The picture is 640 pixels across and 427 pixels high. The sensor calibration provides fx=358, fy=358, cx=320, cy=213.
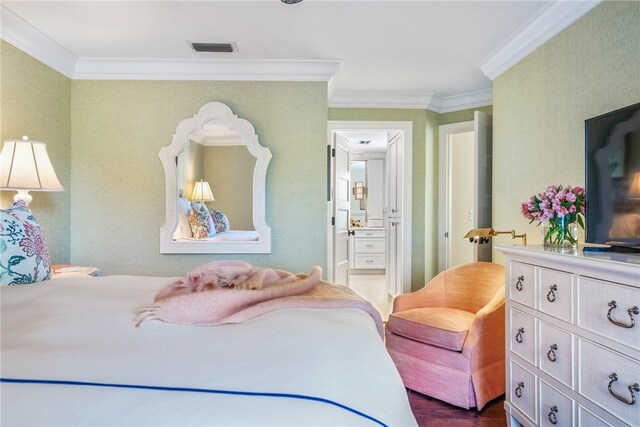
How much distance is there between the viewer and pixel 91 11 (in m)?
2.27

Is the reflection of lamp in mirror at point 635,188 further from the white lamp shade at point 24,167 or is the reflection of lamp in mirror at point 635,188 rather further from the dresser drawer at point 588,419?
the white lamp shade at point 24,167

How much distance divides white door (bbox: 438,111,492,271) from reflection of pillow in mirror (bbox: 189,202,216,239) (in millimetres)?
2354

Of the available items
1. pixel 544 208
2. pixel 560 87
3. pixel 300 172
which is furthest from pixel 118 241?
pixel 560 87

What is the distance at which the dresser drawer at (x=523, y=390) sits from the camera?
169cm

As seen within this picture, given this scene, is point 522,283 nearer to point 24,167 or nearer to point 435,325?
point 435,325

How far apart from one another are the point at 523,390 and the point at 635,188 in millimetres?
1066

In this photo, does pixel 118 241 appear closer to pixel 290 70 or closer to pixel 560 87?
pixel 290 70

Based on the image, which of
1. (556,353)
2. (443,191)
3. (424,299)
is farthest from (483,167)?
Answer: (556,353)

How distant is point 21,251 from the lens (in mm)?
1582

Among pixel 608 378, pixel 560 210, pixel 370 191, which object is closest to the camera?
pixel 608 378

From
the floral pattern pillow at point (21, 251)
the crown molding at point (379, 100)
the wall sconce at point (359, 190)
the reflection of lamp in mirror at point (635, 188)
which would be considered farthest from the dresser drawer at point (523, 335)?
the wall sconce at point (359, 190)

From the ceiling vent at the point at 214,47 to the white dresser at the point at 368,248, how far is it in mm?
4629

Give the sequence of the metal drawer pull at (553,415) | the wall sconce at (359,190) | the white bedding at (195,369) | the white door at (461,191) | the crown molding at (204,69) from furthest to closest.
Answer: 1. the wall sconce at (359,190)
2. the white door at (461,191)
3. the crown molding at (204,69)
4. the metal drawer pull at (553,415)
5. the white bedding at (195,369)

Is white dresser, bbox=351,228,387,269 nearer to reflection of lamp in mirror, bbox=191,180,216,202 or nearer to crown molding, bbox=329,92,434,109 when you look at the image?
crown molding, bbox=329,92,434,109
